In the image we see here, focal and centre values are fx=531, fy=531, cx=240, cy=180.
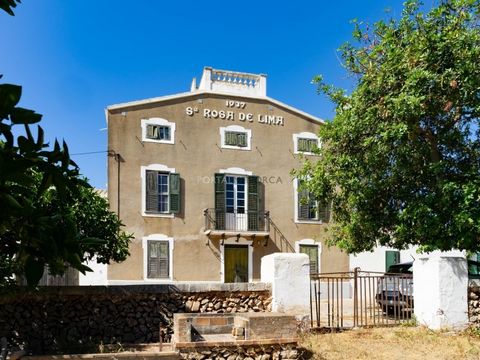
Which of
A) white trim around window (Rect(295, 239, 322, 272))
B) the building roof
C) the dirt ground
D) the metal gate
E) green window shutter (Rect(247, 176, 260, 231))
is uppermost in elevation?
the building roof

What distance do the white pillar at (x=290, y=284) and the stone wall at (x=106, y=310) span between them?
46 centimetres

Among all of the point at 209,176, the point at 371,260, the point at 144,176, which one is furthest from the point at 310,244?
the point at 144,176

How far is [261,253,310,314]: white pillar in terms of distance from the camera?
10.8 metres

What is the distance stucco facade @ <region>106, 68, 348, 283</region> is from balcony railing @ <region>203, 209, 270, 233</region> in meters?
0.04

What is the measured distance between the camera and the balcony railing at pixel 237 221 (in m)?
22.5

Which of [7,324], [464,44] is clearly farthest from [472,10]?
[7,324]

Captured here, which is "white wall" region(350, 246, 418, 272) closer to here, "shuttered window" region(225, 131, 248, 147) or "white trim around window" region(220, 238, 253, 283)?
"white trim around window" region(220, 238, 253, 283)

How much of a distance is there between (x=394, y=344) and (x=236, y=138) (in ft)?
46.7

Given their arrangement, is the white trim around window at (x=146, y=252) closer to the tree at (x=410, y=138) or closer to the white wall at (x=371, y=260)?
the white wall at (x=371, y=260)

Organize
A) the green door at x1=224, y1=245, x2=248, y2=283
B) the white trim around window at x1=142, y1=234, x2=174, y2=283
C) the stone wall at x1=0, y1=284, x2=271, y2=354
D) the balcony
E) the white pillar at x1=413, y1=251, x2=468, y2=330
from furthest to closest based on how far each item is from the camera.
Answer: the green door at x1=224, y1=245, x2=248, y2=283, the balcony, the white trim around window at x1=142, y1=234, x2=174, y2=283, the white pillar at x1=413, y1=251, x2=468, y2=330, the stone wall at x1=0, y1=284, x2=271, y2=354

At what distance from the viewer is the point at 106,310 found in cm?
1043

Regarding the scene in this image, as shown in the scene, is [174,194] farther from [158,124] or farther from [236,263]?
[236,263]

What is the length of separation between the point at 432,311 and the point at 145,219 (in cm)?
1325

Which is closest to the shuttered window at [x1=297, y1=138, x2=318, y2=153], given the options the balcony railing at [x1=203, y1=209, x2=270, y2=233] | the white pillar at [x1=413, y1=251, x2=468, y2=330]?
the balcony railing at [x1=203, y1=209, x2=270, y2=233]
